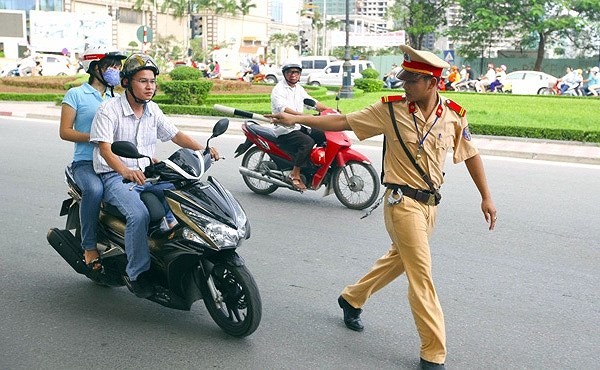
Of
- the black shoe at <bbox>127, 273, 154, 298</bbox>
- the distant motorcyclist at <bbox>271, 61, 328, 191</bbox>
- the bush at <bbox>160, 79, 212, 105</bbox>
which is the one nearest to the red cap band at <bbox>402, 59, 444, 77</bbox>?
the black shoe at <bbox>127, 273, 154, 298</bbox>

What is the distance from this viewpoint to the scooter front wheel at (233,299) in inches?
162

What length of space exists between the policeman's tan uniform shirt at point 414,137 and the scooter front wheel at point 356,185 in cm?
392

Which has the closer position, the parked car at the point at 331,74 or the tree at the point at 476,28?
the parked car at the point at 331,74

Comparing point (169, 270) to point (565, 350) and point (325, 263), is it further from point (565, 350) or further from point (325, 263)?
point (565, 350)

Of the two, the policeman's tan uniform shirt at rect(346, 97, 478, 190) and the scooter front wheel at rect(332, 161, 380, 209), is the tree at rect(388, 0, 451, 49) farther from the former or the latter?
the policeman's tan uniform shirt at rect(346, 97, 478, 190)

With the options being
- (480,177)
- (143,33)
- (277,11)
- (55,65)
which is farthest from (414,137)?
(277,11)

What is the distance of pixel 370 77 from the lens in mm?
34312

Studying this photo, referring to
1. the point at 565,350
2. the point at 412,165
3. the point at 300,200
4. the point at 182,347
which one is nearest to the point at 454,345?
the point at 565,350

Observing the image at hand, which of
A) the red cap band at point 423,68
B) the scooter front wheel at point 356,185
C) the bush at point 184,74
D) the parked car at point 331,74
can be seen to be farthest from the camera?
the parked car at point 331,74

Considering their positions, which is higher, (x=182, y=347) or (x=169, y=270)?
(x=169, y=270)

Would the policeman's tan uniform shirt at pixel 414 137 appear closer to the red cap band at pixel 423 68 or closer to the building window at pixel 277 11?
the red cap band at pixel 423 68

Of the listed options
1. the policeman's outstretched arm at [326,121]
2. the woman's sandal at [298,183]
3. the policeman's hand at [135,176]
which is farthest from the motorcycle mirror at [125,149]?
the woman's sandal at [298,183]

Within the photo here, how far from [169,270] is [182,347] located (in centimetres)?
45

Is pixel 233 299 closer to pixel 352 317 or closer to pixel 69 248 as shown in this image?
pixel 352 317
